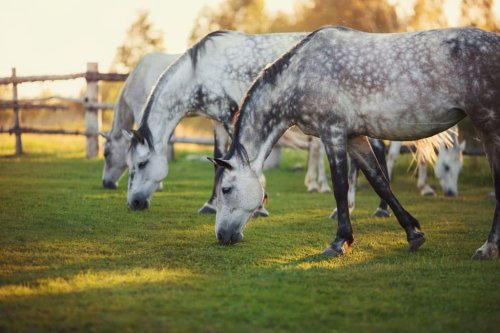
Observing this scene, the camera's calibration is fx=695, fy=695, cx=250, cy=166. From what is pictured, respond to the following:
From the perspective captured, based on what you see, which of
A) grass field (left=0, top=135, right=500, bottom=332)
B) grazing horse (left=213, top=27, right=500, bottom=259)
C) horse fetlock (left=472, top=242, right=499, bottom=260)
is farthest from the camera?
horse fetlock (left=472, top=242, right=499, bottom=260)

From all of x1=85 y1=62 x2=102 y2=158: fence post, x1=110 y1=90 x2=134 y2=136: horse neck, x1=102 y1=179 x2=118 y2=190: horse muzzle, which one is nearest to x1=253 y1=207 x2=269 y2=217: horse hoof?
x1=102 y1=179 x2=118 y2=190: horse muzzle

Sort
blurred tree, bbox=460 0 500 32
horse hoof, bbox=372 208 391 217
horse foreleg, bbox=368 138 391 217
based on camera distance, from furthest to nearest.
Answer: blurred tree, bbox=460 0 500 32 < horse hoof, bbox=372 208 391 217 < horse foreleg, bbox=368 138 391 217

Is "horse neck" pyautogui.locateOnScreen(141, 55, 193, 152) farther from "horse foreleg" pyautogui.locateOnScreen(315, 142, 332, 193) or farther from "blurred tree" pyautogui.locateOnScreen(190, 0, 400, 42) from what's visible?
"blurred tree" pyautogui.locateOnScreen(190, 0, 400, 42)

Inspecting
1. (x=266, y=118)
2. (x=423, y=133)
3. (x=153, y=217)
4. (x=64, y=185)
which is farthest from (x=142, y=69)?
(x=423, y=133)

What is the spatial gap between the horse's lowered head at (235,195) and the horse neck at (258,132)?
0.33 ft

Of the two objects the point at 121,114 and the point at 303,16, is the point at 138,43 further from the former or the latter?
the point at 121,114

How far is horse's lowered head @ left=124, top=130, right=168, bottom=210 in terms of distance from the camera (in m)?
8.12

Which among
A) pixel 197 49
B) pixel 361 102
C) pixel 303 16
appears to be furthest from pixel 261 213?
pixel 303 16

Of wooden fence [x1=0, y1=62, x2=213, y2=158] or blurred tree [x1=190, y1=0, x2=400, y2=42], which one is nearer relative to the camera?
wooden fence [x1=0, y1=62, x2=213, y2=158]

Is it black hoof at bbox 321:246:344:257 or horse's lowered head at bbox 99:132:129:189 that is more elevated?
horse's lowered head at bbox 99:132:129:189

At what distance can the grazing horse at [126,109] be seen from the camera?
11.0 metres

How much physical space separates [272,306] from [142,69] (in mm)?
7756

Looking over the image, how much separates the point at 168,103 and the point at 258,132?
7.17 ft

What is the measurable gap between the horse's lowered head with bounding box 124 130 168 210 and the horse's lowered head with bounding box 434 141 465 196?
5.16 metres
